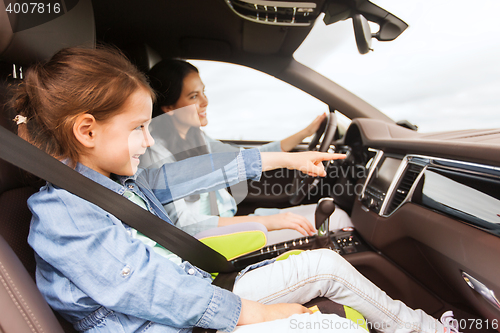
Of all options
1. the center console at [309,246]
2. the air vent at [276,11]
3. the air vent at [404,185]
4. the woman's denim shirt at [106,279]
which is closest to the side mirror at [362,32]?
the air vent at [276,11]

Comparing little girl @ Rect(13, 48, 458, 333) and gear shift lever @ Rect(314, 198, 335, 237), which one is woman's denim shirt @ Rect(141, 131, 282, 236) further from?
gear shift lever @ Rect(314, 198, 335, 237)

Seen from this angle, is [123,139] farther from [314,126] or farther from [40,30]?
[314,126]

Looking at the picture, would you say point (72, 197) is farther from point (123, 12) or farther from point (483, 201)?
point (123, 12)

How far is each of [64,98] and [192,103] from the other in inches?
25.2

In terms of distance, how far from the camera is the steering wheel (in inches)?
52.4

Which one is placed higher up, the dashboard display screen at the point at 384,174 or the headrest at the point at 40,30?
the headrest at the point at 40,30

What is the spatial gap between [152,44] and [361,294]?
5.61 feet

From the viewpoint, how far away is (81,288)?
571 millimetres

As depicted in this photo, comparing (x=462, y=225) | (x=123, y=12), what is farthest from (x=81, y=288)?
(x=123, y=12)

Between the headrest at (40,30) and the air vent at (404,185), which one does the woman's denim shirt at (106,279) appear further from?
the air vent at (404,185)

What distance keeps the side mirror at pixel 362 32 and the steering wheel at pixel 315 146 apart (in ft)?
1.08

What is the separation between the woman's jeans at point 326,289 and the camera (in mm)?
787

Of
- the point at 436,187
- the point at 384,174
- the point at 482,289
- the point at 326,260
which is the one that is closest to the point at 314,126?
the point at 384,174

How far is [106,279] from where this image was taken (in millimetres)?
567
